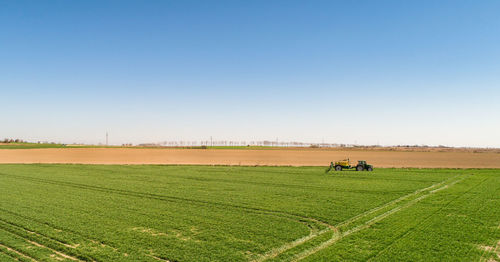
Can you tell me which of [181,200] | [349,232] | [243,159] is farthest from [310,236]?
[243,159]

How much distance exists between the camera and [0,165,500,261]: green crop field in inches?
436

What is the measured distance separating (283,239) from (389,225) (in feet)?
18.5

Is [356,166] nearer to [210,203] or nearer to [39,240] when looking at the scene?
[210,203]

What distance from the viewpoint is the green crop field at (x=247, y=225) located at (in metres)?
11.1

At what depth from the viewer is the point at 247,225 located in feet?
48.2

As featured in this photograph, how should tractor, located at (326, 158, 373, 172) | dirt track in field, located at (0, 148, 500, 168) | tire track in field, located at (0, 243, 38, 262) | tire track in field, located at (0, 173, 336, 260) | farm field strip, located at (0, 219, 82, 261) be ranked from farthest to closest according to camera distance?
dirt track in field, located at (0, 148, 500, 168) < tractor, located at (326, 158, 373, 172) < tire track in field, located at (0, 173, 336, 260) < farm field strip, located at (0, 219, 82, 261) < tire track in field, located at (0, 243, 38, 262)

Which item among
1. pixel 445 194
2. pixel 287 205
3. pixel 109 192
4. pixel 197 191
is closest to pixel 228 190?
pixel 197 191

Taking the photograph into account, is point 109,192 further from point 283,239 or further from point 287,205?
point 283,239

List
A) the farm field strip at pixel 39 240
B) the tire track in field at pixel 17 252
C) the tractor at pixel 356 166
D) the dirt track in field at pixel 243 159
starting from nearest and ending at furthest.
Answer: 1. the tire track in field at pixel 17 252
2. the farm field strip at pixel 39 240
3. the tractor at pixel 356 166
4. the dirt track in field at pixel 243 159

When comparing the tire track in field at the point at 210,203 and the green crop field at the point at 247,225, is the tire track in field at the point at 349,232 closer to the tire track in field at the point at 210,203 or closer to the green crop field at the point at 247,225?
the green crop field at the point at 247,225

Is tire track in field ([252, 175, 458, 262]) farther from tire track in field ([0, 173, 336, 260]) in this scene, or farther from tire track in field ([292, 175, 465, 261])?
tire track in field ([292, 175, 465, 261])

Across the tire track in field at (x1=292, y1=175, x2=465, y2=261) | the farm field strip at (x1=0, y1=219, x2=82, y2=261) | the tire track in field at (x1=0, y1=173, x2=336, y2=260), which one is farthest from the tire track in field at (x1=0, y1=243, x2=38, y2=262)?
the tire track in field at (x1=0, y1=173, x2=336, y2=260)

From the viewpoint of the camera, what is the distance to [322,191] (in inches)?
997

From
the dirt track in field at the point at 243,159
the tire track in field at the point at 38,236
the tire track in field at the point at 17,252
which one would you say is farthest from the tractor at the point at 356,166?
the tire track in field at the point at 17,252
